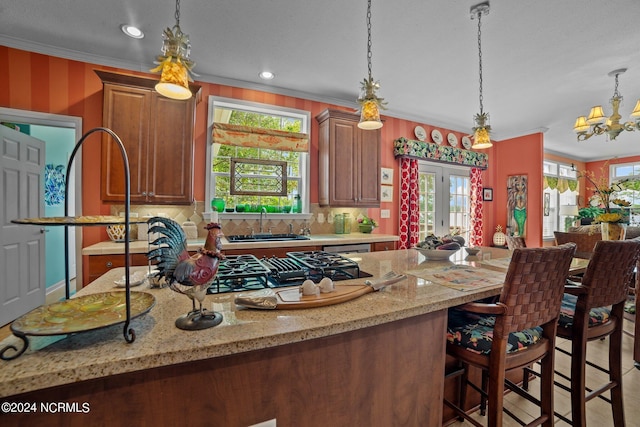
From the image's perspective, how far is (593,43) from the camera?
2.59 metres

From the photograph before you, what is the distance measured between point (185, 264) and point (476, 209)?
5.69 metres

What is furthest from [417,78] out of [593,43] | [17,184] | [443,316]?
[17,184]

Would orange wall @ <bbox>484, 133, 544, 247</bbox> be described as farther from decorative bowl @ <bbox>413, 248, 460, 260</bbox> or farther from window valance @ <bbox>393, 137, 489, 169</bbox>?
decorative bowl @ <bbox>413, 248, 460, 260</bbox>

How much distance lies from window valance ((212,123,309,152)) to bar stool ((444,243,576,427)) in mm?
2793

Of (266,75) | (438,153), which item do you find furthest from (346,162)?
(438,153)

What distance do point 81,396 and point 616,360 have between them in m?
2.52

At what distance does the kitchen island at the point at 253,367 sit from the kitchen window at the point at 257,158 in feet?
7.56

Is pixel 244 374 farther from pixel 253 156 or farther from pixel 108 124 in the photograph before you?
pixel 253 156

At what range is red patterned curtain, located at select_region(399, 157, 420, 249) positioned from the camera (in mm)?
4512

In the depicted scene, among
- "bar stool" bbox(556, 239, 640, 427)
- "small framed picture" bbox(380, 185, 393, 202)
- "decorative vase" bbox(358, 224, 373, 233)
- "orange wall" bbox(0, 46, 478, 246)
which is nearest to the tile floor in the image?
"bar stool" bbox(556, 239, 640, 427)

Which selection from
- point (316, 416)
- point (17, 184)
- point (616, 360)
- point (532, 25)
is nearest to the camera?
point (316, 416)

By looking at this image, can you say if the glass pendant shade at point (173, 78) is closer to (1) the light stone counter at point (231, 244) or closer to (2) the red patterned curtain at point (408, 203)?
(1) the light stone counter at point (231, 244)

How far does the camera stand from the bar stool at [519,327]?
3.77 ft

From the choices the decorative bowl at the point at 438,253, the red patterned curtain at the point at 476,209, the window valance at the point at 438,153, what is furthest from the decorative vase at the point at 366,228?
the red patterned curtain at the point at 476,209
